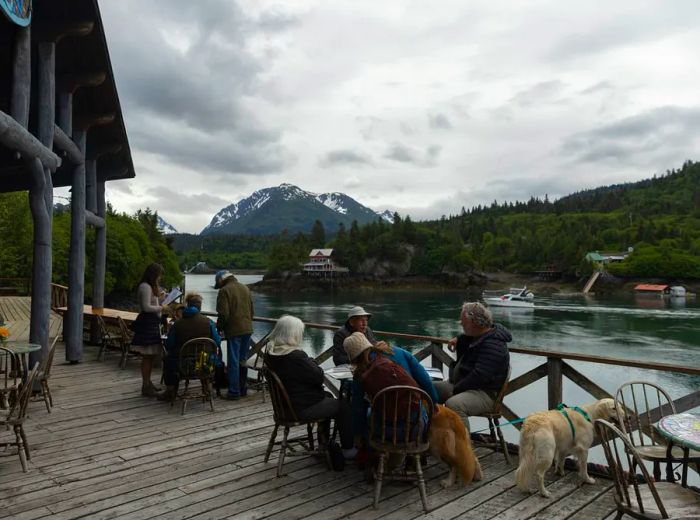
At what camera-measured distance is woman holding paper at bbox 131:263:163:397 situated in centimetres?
742

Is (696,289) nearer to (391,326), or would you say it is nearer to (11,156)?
(391,326)

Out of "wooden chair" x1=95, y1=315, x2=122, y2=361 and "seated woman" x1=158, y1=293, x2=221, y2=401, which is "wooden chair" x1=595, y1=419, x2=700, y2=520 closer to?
"seated woman" x1=158, y1=293, x2=221, y2=401

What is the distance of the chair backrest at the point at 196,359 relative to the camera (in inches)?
267

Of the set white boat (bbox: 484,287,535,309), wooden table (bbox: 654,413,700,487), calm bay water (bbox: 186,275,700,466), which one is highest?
wooden table (bbox: 654,413,700,487)

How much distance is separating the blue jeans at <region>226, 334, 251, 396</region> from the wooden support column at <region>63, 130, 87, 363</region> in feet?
14.8

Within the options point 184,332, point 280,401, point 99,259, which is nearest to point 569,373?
point 280,401

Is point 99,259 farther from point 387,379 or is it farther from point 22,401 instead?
point 387,379

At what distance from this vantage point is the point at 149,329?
765 centimetres

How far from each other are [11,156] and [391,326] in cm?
3964

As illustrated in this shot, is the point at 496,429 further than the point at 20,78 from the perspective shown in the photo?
No

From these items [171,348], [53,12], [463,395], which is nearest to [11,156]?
[53,12]

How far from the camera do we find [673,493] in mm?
3271

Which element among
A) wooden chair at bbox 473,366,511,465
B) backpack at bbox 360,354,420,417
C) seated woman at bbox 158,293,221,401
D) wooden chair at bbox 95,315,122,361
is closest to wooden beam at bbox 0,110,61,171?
seated woman at bbox 158,293,221,401

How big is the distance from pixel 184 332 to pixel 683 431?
18.9ft
